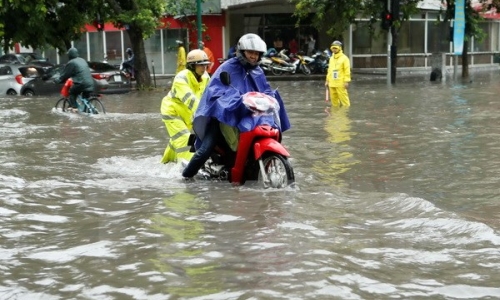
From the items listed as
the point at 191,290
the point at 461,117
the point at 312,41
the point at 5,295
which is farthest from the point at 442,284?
the point at 312,41

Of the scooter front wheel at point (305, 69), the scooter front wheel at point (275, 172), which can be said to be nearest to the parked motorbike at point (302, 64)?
the scooter front wheel at point (305, 69)

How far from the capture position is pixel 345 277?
15.4ft

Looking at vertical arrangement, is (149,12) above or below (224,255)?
above

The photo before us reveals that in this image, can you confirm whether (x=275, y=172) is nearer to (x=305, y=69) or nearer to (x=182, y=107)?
(x=182, y=107)

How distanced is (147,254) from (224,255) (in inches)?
21.2

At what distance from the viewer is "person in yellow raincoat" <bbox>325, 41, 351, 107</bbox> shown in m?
17.4

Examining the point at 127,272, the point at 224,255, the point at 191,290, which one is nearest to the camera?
the point at 191,290

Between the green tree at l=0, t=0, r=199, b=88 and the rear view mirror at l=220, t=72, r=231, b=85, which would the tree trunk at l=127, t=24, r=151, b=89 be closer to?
the green tree at l=0, t=0, r=199, b=88

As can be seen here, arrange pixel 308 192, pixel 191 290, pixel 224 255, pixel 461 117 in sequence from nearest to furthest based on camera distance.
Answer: pixel 191 290, pixel 224 255, pixel 308 192, pixel 461 117

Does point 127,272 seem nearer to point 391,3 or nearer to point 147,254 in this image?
point 147,254

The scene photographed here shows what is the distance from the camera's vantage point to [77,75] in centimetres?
1698

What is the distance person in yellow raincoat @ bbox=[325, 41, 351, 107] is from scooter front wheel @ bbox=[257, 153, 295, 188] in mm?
9829

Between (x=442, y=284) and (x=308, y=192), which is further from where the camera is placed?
(x=308, y=192)

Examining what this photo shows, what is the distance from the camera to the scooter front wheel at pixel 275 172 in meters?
7.60
